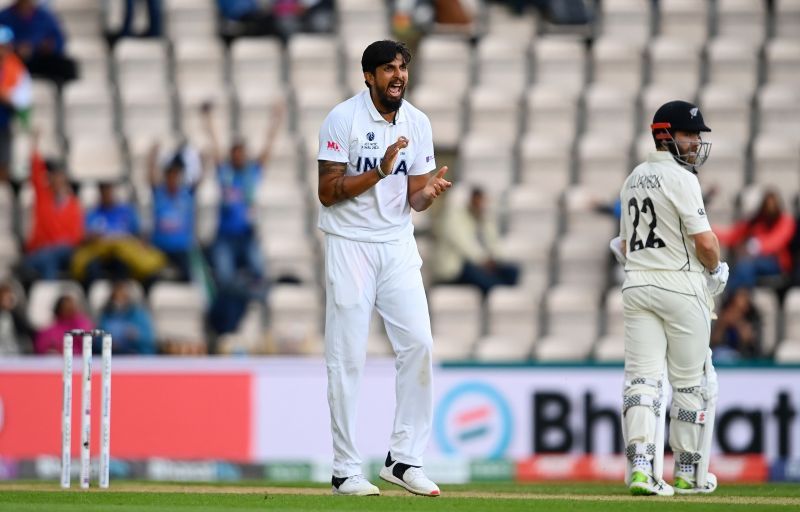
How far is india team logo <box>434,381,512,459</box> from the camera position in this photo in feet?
40.2

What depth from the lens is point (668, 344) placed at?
8.29m

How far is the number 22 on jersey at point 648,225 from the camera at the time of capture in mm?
8219

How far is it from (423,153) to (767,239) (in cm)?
650

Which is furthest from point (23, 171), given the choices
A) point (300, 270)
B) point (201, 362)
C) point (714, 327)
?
point (714, 327)

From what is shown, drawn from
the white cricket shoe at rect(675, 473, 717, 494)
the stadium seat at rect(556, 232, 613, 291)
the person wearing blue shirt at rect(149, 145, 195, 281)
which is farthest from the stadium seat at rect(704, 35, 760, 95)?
the white cricket shoe at rect(675, 473, 717, 494)

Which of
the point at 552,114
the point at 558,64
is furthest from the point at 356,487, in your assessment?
the point at 558,64

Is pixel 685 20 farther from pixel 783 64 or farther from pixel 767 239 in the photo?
pixel 767 239

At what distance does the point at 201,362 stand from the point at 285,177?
3529mm

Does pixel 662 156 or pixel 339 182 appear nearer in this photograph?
pixel 339 182

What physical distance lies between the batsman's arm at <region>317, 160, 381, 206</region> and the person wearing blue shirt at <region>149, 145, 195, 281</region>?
6567 millimetres

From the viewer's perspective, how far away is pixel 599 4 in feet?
54.1

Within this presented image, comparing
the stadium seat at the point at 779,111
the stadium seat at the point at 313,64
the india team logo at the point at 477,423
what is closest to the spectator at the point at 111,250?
the stadium seat at the point at 313,64

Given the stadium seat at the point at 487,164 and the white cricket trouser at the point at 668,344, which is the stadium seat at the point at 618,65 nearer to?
the stadium seat at the point at 487,164

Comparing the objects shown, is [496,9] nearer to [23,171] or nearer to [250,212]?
[250,212]
